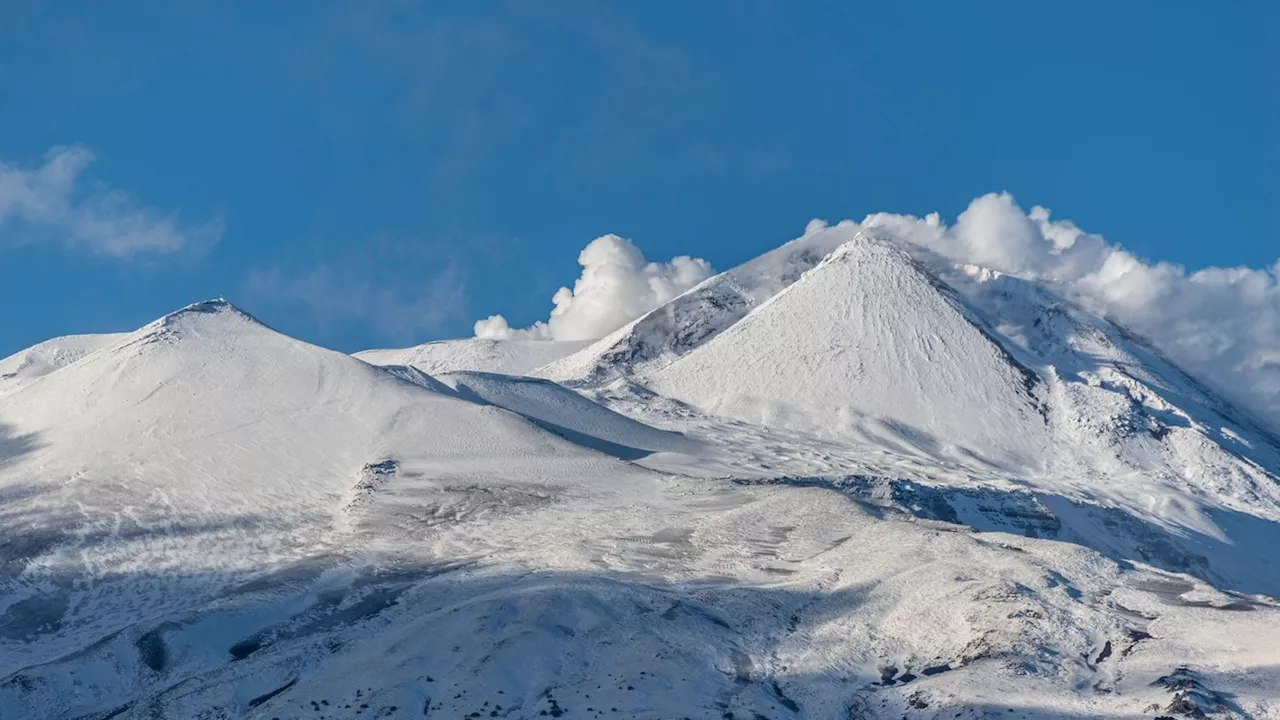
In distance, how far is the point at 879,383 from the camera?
17812 centimetres

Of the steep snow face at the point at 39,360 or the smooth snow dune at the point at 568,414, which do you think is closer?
the smooth snow dune at the point at 568,414

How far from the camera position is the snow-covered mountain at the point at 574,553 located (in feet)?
175

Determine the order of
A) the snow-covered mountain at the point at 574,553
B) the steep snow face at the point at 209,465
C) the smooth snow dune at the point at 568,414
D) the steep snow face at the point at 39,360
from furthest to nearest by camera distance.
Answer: the steep snow face at the point at 39,360
the smooth snow dune at the point at 568,414
the steep snow face at the point at 209,465
the snow-covered mountain at the point at 574,553

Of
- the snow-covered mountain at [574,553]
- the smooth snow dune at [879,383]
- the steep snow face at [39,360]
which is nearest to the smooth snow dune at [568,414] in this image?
the snow-covered mountain at [574,553]

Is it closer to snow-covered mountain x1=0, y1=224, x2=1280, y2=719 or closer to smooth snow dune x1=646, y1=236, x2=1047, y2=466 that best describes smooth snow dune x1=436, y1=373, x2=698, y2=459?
snow-covered mountain x1=0, y1=224, x2=1280, y2=719

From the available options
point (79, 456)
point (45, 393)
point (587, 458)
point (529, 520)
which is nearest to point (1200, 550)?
point (587, 458)

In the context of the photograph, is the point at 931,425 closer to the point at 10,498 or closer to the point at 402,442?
the point at 402,442

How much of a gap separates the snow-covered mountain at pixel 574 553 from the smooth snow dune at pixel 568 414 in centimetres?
60

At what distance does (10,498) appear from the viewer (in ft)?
300

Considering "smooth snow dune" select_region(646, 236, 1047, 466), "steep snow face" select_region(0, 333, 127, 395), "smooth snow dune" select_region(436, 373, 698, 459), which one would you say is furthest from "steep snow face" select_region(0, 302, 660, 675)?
"smooth snow dune" select_region(646, 236, 1047, 466)

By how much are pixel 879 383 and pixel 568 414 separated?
194ft

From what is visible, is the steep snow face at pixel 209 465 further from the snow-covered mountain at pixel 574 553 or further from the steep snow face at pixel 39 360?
the steep snow face at pixel 39 360

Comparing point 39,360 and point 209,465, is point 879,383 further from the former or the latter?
point 39,360

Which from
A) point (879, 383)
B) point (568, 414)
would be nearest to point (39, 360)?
point (568, 414)
